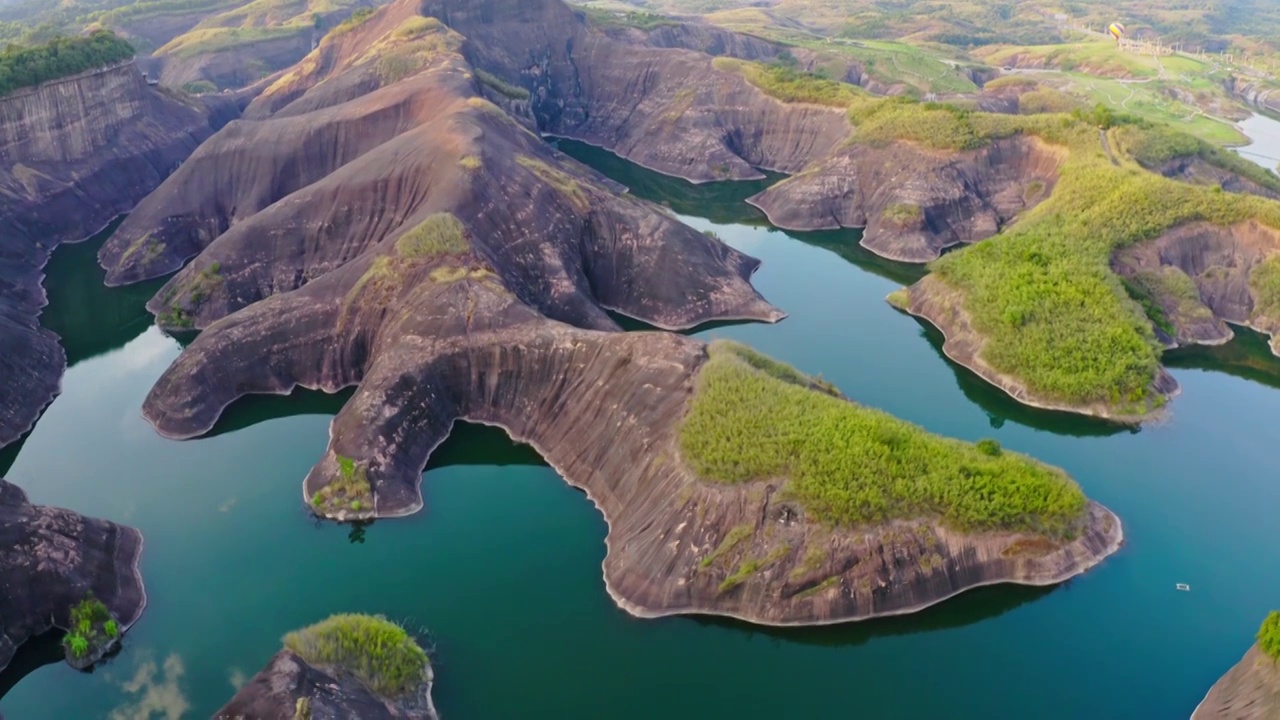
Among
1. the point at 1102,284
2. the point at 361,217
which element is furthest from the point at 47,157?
the point at 1102,284

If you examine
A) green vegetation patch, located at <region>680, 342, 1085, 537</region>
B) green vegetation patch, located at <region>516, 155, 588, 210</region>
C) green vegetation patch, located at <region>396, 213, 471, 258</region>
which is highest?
green vegetation patch, located at <region>680, 342, 1085, 537</region>

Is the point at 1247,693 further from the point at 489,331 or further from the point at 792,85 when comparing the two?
the point at 792,85

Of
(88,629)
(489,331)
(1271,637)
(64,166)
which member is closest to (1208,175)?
(1271,637)

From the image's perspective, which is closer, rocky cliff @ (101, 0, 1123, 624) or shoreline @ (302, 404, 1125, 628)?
shoreline @ (302, 404, 1125, 628)

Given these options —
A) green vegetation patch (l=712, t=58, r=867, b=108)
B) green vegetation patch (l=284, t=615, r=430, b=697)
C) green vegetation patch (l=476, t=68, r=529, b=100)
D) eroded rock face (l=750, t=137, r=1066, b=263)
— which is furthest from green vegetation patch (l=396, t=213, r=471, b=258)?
green vegetation patch (l=712, t=58, r=867, b=108)

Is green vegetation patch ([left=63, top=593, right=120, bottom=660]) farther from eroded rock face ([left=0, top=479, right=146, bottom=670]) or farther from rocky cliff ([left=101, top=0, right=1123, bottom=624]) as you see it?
rocky cliff ([left=101, top=0, right=1123, bottom=624])

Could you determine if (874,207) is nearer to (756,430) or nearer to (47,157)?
(756,430)
